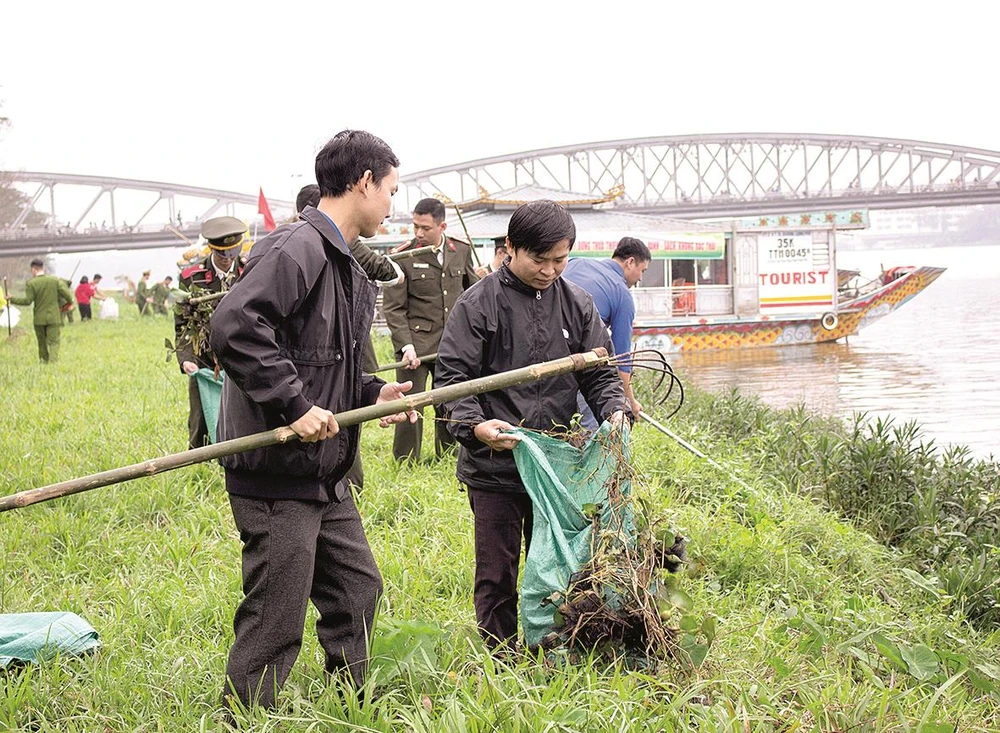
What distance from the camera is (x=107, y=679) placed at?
337 centimetres

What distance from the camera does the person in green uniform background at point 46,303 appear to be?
1459cm

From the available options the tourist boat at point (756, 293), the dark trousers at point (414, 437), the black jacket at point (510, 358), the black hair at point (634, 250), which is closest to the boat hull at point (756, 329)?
the tourist boat at point (756, 293)

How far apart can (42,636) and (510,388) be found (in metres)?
1.95

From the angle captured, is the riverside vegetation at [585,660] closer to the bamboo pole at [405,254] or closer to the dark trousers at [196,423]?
the dark trousers at [196,423]

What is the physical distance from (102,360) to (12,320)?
6084 mm

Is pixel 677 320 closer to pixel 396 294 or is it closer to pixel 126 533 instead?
pixel 396 294

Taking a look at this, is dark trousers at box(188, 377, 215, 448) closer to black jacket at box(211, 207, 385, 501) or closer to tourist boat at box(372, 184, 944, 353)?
black jacket at box(211, 207, 385, 501)

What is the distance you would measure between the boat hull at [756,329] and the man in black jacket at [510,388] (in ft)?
58.2

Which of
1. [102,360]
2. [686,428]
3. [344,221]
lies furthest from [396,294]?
[102,360]

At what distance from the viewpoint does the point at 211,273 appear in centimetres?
620

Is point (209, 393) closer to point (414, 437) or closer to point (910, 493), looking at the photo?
point (414, 437)

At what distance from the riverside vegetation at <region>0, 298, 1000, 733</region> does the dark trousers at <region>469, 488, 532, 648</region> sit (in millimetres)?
110

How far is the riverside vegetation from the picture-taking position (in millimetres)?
3021

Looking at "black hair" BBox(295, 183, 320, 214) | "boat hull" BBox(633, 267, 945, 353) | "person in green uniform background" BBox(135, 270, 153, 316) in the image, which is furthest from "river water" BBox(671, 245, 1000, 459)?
→ "person in green uniform background" BBox(135, 270, 153, 316)
